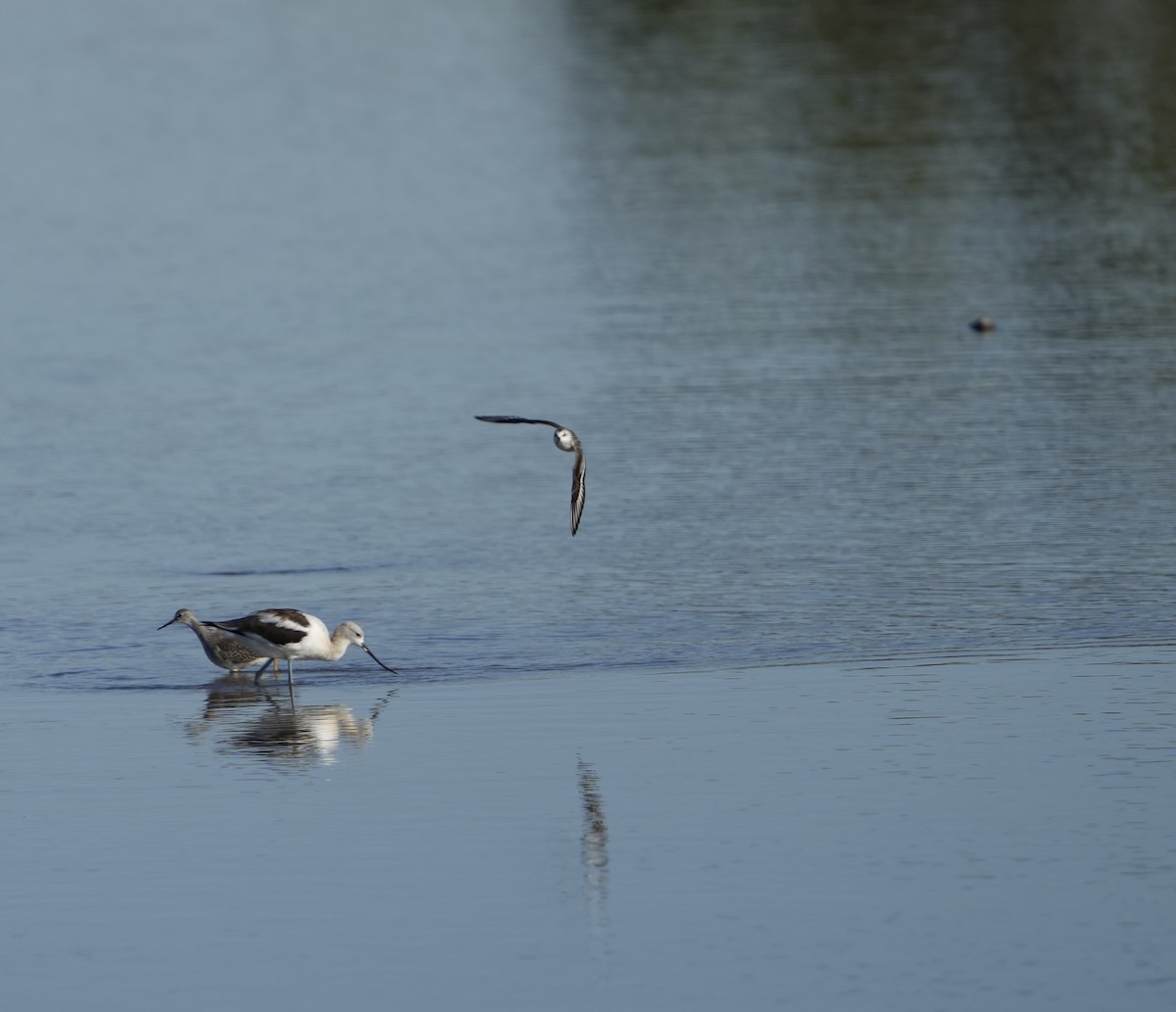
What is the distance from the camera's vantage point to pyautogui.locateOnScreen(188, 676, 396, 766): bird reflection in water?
15227 mm

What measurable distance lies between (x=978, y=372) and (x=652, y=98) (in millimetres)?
27877

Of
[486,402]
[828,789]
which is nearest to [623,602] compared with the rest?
[828,789]

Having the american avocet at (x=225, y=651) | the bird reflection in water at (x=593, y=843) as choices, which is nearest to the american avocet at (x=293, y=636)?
the american avocet at (x=225, y=651)

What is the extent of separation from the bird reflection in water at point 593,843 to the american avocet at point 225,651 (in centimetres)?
361

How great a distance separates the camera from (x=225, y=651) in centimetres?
1739

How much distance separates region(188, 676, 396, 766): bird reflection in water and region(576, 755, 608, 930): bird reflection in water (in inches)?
67.2

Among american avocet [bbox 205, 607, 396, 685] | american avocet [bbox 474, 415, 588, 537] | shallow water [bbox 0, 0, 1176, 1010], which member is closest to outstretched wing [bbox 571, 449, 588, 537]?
american avocet [bbox 474, 415, 588, 537]

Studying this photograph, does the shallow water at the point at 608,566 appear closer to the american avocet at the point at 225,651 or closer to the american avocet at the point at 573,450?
the american avocet at the point at 225,651

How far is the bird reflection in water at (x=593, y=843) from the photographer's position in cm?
1230

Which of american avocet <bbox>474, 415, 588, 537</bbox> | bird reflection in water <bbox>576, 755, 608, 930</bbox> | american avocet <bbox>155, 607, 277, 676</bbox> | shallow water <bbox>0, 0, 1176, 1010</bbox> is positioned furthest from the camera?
american avocet <bbox>155, 607, 277, 676</bbox>

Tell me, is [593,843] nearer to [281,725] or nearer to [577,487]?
[577,487]

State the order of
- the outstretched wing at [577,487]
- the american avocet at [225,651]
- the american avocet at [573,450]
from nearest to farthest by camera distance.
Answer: the american avocet at [573,450] → the outstretched wing at [577,487] → the american avocet at [225,651]

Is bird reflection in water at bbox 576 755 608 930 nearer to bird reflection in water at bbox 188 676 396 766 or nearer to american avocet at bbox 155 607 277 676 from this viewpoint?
bird reflection in water at bbox 188 676 396 766

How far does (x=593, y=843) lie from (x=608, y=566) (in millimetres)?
7224
